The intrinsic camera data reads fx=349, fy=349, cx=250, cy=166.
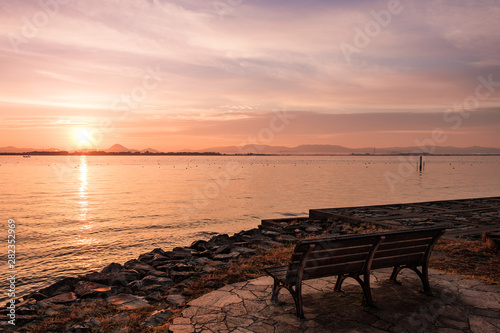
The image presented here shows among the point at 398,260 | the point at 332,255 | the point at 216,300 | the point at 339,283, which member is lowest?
the point at 216,300

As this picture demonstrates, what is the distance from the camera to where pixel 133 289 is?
7.48 metres

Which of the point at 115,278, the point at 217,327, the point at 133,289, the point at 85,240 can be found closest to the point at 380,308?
the point at 217,327

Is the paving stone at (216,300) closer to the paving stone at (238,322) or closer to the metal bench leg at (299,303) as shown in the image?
the paving stone at (238,322)

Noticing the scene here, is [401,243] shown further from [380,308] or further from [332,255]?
[332,255]

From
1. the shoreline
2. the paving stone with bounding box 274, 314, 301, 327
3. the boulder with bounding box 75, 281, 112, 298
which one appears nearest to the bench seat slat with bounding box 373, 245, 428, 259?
the paving stone with bounding box 274, 314, 301, 327

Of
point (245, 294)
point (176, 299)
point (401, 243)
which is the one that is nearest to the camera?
point (401, 243)

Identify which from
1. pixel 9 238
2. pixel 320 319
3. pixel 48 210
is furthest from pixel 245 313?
pixel 48 210

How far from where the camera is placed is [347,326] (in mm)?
4742

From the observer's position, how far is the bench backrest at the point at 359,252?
201 inches

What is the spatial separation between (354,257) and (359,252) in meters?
0.11

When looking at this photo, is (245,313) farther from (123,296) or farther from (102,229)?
(102,229)

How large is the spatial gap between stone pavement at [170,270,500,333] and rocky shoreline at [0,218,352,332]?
925 mm

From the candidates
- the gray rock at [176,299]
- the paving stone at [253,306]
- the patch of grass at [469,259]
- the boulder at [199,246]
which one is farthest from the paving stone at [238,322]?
the boulder at [199,246]

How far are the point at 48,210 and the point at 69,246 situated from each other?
42.4ft
